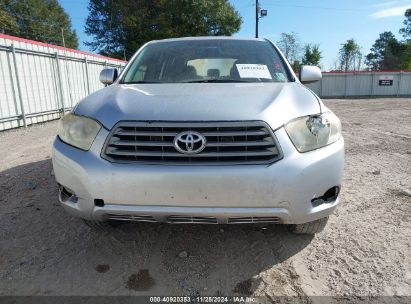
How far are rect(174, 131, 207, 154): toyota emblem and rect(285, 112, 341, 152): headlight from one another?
0.54m

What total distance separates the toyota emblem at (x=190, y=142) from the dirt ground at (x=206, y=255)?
0.90 m

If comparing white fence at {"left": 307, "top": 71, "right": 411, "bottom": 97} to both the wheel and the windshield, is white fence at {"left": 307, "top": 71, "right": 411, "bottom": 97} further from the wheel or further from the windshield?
the wheel

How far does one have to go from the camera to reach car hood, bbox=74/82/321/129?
206 cm

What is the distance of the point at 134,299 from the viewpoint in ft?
6.80

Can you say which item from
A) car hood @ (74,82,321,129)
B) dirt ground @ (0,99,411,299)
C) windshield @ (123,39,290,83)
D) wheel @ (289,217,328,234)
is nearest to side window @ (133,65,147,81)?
windshield @ (123,39,290,83)

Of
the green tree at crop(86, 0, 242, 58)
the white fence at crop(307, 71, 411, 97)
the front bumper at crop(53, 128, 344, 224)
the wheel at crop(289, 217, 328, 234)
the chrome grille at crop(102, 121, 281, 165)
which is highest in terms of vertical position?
the green tree at crop(86, 0, 242, 58)

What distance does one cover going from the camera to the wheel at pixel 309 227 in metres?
2.51

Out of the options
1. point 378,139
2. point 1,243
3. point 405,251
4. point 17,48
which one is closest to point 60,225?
point 1,243

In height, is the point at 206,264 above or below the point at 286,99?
below

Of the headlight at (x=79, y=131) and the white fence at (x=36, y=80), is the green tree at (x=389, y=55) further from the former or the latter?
the headlight at (x=79, y=131)

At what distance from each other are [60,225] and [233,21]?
37041 mm

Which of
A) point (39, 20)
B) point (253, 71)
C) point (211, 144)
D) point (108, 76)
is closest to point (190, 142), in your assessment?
point (211, 144)

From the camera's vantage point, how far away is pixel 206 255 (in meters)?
2.55

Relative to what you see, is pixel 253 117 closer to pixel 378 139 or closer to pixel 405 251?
pixel 405 251
